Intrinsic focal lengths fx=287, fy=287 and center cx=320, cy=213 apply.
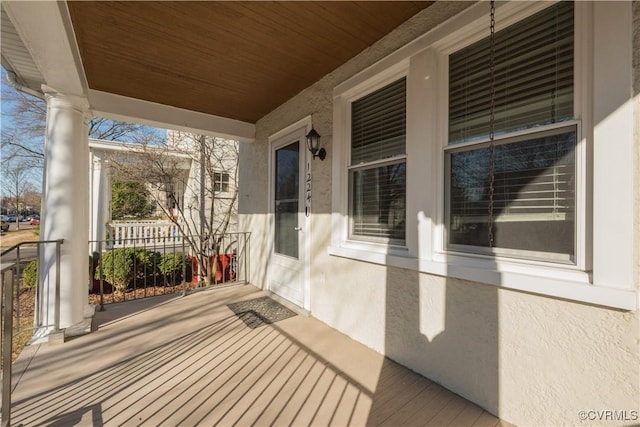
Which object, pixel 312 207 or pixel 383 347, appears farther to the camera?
pixel 312 207

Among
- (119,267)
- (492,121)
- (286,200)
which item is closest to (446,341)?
(492,121)

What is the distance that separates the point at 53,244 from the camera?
274cm

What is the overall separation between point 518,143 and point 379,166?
113 cm

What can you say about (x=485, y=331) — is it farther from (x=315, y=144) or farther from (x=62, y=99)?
(x=62, y=99)

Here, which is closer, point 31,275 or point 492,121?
point 492,121

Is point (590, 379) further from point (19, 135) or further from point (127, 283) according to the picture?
point (19, 135)

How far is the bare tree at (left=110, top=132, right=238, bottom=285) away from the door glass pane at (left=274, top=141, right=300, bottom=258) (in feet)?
8.79

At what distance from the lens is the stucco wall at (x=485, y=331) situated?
1.38m

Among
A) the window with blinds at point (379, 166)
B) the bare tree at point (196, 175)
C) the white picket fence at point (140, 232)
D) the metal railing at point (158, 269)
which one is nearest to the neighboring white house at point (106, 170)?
the bare tree at point (196, 175)

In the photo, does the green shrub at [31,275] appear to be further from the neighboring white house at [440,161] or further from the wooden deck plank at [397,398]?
the wooden deck plank at [397,398]

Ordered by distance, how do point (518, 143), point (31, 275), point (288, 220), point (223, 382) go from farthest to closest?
point (31, 275) < point (288, 220) < point (223, 382) < point (518, 143)

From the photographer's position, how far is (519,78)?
1786 millimetres

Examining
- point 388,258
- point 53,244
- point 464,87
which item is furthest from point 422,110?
point 53,244

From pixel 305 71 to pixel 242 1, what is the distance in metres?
1.10
